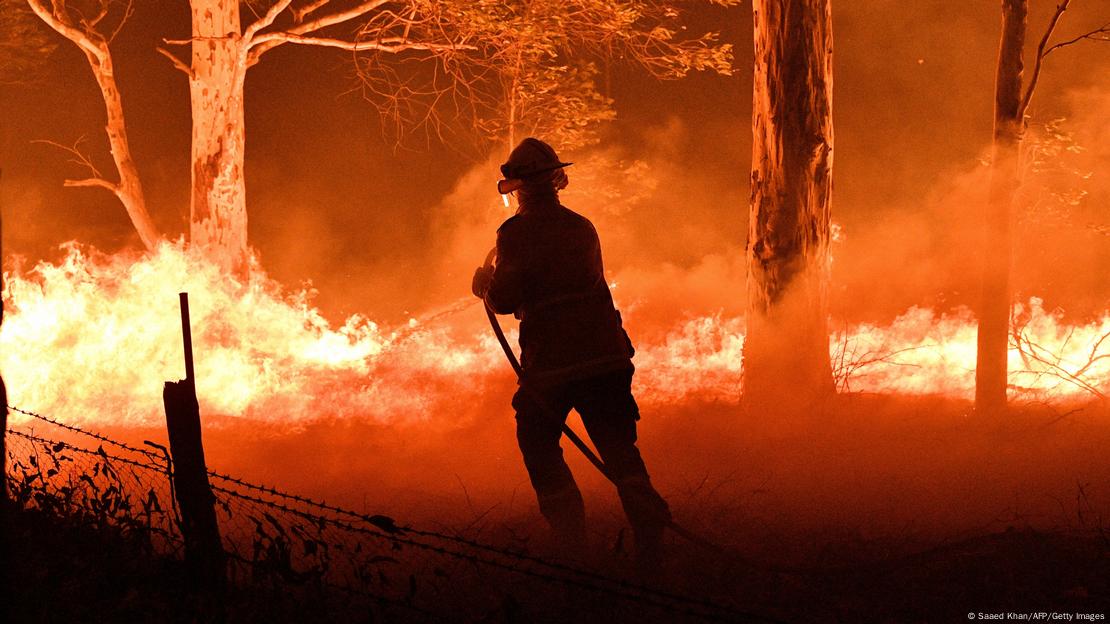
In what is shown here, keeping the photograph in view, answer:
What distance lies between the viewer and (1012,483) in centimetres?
666

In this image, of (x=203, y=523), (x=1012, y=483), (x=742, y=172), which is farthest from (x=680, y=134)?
(x=203, y=523)

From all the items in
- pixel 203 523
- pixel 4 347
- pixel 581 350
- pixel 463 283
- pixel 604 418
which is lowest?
pixel 203 523

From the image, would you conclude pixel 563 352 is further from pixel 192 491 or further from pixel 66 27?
pixel 66 27

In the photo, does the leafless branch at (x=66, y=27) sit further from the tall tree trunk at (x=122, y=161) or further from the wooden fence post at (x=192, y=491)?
the wooden fence post at (x=192, y=491)

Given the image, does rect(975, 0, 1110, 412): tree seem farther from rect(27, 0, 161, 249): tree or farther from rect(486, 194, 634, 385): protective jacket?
rect(27, 0, 161, 249): tree

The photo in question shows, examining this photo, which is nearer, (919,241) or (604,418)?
(604,418)

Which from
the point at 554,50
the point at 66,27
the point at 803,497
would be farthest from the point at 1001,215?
the point at 66,27

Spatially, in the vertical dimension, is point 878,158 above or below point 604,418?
above

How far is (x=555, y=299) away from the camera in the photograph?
16.3ft

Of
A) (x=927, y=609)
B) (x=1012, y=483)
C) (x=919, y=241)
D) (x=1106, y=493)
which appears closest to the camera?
(x=927, y=609)

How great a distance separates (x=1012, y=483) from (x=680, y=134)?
10.7 m

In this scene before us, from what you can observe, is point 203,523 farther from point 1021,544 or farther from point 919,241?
point 919,241

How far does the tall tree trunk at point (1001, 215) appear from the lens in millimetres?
7496

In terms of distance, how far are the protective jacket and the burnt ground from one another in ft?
3.41
